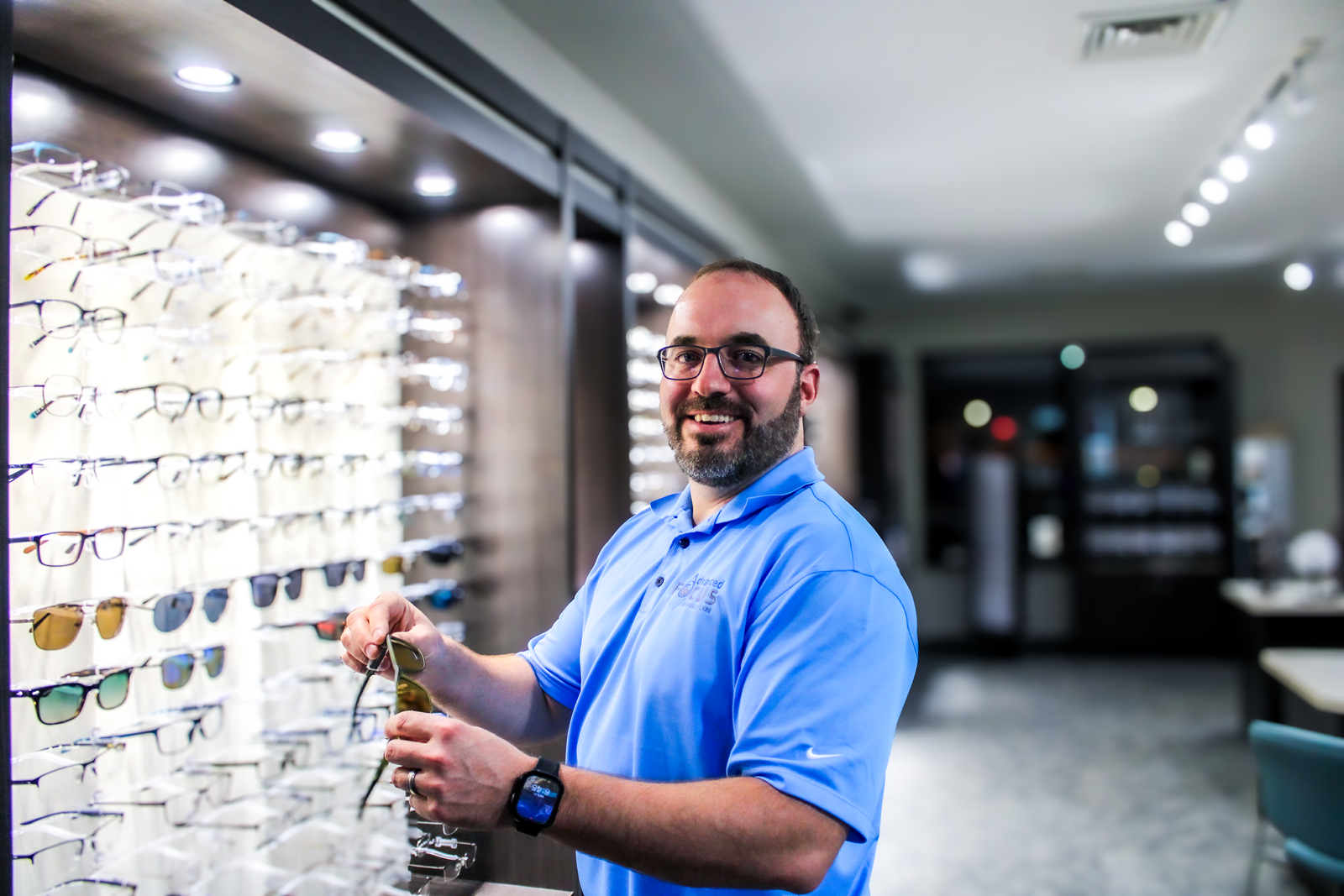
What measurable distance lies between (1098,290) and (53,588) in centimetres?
855

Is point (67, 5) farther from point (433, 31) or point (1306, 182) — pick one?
point (1306, 182)

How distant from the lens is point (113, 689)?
192 cm

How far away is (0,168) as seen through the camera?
1429 millimetres

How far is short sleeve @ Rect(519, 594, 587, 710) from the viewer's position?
1727 millimetres

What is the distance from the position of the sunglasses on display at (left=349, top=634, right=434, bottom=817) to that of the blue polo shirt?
31 centimetres

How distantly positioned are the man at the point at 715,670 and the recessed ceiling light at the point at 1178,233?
5369 mm

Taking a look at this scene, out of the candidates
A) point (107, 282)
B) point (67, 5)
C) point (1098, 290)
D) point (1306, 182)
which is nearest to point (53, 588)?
point (107, 282)

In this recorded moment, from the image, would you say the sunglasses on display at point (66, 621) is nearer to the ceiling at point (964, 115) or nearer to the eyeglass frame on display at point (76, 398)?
the eyeglass frame on display at point (76, 398)

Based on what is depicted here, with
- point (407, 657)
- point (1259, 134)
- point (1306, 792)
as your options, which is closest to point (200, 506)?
point (407, 657)

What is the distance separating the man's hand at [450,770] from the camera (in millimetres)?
1138

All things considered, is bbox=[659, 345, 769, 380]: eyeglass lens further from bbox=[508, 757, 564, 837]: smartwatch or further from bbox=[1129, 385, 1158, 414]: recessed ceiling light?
bbox=[1129, 385, 1158, 414]: recessed ceiling light

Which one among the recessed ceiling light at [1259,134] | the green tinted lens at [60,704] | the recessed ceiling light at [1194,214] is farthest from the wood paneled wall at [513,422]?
the recessed ceiling light at [1194,214]

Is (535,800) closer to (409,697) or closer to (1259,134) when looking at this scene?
(409,697)

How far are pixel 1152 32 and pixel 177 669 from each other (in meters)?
3.55
